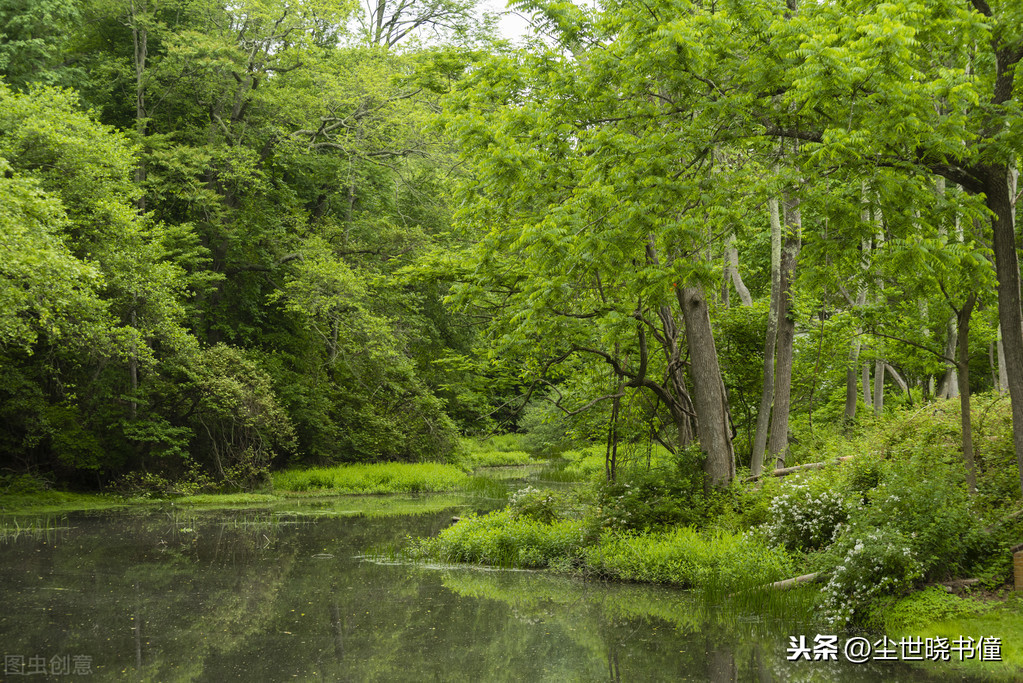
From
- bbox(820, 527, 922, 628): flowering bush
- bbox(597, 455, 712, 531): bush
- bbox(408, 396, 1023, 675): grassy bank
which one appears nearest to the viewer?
bbox(820, 527, 922, 628): flowering bush

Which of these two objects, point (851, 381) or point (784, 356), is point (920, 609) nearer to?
point (784, 356)

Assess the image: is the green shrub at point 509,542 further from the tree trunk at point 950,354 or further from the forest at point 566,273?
the tree trunk at point 950,354

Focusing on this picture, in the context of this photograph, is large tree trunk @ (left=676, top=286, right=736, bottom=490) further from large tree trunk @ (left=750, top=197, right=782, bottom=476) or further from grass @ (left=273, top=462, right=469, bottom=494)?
grass @ (left=273, top=462, right=469, bottom=494)

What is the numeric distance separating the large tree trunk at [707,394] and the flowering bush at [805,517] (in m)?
2.02

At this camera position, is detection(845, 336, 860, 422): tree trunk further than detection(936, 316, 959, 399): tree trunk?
Yes

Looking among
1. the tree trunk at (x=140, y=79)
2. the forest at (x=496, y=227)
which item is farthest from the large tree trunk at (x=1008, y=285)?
the tree trunk at (x=140, y=79)

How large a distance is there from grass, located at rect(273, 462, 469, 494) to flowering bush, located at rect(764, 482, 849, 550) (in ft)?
55.6

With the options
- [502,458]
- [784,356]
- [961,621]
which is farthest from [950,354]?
[502,458]

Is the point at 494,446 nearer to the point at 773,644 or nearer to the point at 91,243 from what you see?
the point at 91,243

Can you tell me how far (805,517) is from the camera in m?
9.70

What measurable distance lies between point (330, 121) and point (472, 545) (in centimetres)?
1817

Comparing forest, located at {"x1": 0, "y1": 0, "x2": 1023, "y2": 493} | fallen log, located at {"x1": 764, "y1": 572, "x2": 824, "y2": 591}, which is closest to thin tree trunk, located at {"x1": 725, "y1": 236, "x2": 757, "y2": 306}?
forest, located at {"x1": 0, "y1": 0, "x2": 1023, "y2": 493}

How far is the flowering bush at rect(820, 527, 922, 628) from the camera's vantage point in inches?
297

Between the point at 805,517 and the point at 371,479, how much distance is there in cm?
1788
